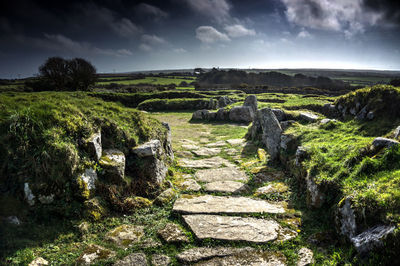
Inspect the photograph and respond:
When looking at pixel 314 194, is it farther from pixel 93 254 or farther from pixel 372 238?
pixel 93 254

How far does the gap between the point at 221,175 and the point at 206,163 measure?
48.3 inches

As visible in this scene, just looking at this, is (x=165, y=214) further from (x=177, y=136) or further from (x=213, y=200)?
(x=177, y=136)

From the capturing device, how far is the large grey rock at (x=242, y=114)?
16344 millimetres

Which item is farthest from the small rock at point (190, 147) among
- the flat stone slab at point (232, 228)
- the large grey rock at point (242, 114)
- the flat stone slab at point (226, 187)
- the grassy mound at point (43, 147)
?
the large grey rock at point (242, 114)

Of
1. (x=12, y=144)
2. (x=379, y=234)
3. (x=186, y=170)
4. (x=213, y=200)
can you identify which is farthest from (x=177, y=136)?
(x=379, y=234)

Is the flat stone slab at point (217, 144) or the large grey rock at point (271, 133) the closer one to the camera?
the large grey rock at point (271, 133)

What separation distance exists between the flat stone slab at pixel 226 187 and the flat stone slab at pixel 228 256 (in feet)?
7.05

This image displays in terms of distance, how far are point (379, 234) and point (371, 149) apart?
7.08ft

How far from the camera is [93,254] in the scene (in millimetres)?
3133

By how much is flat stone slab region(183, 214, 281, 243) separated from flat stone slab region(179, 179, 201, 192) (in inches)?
55.3

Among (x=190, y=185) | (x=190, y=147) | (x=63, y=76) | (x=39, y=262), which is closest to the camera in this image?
(x=39, y=262)

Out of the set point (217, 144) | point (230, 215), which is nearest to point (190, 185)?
point (230, 215)

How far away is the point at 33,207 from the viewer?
338 cm

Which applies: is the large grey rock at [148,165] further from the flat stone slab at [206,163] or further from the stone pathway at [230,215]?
the flat stone slab at [206,163]
